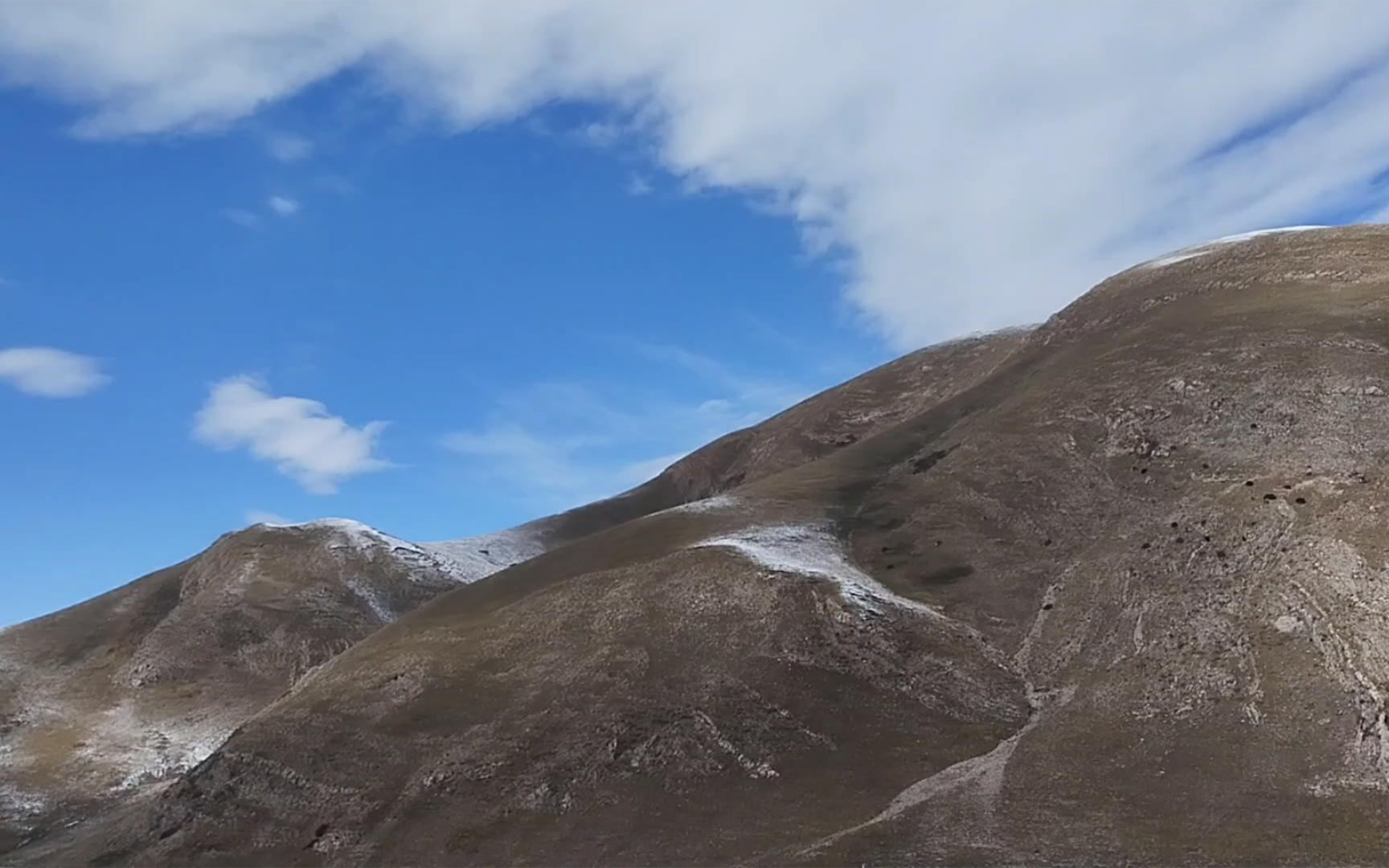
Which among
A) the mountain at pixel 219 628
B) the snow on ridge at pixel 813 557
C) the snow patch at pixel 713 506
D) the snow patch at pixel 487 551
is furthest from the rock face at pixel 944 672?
the snow patch at pixel 487 551

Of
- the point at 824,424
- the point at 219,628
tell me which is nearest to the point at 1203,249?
the point at 824,424

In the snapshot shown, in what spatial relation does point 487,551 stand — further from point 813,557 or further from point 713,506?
point 813,557

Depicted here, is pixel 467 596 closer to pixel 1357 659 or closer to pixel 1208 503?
pixel 1208 503

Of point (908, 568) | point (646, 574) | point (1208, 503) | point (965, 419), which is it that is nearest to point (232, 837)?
point (646, 574)

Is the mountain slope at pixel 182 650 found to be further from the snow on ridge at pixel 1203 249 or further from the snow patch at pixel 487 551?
the snow on ridge at pixel 1203 249

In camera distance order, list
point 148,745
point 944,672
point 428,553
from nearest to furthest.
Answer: point 944,672
point 148,745
point 428,553

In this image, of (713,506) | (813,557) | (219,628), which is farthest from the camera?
(219,628)

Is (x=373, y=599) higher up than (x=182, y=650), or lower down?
higher up
